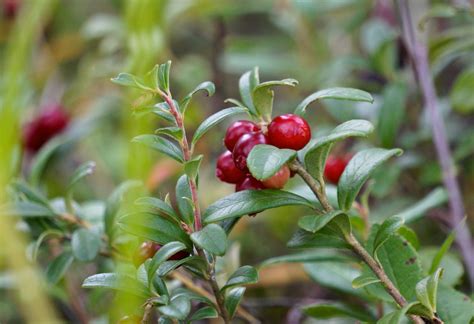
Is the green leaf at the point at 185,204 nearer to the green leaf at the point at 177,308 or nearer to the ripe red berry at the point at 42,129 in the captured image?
the green leaf at the point at 177,308

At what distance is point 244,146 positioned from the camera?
588 millimetres

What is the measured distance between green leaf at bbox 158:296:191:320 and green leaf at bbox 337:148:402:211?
17 centimetres

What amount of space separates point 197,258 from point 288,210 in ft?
2.84

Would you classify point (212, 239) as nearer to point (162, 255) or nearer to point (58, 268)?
point (162, 255)

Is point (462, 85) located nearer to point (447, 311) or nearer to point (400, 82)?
point (400, 82)

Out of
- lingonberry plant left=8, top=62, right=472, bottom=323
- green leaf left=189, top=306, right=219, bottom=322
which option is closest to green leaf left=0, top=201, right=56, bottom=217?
lingonberry plant left=8, top=62, right=472, bottom=323

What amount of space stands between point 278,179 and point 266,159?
6 cm

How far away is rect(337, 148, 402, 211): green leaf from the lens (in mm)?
615

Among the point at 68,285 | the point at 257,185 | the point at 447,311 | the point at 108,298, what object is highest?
the point at 257,185

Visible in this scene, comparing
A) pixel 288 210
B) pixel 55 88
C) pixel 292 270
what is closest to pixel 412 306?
pixel 292 270

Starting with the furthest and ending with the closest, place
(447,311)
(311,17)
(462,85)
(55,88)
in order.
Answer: (55,88) < (311,17) < (462,85) < (447,311)

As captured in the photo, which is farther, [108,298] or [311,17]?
[311,17]

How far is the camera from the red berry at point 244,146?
59 cm

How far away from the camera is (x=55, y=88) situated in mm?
1987
